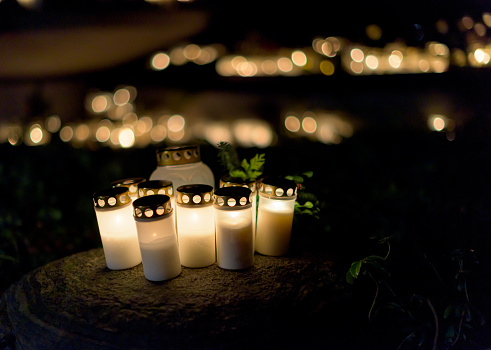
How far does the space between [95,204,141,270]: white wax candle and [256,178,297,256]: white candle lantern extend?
67 cm

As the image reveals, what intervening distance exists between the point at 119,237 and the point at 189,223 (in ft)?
1.24

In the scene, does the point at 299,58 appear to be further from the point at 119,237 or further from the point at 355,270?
the point at 119,237

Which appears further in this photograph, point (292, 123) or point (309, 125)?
point (292, 123)

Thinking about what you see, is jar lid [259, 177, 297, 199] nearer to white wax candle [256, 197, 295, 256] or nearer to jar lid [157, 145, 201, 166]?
white wax candle [256, 197, 295, 256]

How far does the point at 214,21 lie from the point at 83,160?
3002 mm

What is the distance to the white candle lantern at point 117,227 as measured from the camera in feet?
4.98

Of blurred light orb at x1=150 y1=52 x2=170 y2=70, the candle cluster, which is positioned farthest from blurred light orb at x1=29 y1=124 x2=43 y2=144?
the candle cluster

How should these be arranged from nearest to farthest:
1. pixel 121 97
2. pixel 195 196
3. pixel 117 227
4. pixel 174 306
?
pixel 174 306 → pixel 195 196 → pixel 117 227 → pixel 121 97

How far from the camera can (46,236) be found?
109 inches

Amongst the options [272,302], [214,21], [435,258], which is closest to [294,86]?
[214,21]

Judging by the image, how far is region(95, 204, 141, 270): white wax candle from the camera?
1564 mm

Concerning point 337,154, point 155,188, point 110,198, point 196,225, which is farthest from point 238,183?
point 337,154

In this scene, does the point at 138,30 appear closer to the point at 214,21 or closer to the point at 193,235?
the point at 214,21

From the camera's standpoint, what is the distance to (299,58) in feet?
15.7
